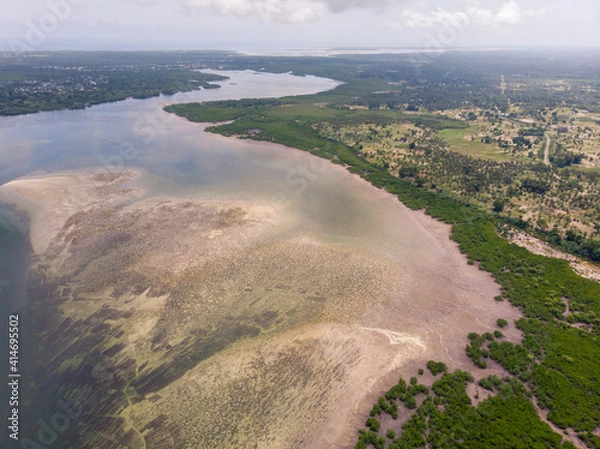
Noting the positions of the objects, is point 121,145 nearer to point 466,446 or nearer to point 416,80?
point 466,446

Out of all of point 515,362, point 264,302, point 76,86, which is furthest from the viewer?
point 76,86

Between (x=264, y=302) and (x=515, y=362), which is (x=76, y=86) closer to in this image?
(x=264, y=302)

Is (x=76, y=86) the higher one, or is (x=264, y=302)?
(x=76, y=86)

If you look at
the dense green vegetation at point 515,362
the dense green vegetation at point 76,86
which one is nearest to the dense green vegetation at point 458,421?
the dense green vegetation at point 515,362

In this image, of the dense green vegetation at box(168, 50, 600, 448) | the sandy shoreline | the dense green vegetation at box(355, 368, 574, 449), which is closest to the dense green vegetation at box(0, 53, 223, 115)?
the sandy shoreline

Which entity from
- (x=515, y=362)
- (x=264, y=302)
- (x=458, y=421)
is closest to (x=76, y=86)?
(x=264, y=302)

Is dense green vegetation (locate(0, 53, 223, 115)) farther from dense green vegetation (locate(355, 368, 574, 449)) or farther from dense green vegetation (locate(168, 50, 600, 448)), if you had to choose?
dense green vegetation (locate(355, 368, 574, 449))

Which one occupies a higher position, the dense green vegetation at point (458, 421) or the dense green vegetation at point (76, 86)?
the dense green vegetation at point (76, 86)

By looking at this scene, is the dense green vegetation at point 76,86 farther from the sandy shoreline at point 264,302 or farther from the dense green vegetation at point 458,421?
the dense green vegetation at point 458,421

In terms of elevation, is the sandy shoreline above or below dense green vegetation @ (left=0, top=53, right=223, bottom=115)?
below

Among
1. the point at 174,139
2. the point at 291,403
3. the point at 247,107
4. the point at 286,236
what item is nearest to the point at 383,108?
the point at 247,107

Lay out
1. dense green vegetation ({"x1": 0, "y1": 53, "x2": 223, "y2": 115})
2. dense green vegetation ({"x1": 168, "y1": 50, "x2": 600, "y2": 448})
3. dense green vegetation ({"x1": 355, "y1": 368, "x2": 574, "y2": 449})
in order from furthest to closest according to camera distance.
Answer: dense green vegetation ({"x1": 0, "y1": 53, "x2": 223, "y2": 115}) → dense green vegetation ({"x1": 168, "y1": 50, "x2": 600, "y2": 448}) → dense green vegetation ({"x1": 355, "y1": 368, "x2": 574, "y2": 449})
